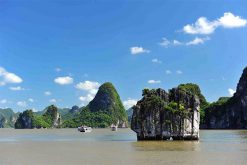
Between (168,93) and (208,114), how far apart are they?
111246mm

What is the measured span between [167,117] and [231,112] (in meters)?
108

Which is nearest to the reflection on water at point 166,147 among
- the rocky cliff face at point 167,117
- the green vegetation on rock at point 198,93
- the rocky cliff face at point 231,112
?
the rocky cliff face at point 167,117

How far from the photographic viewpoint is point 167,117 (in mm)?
55219

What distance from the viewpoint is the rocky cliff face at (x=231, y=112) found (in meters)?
152

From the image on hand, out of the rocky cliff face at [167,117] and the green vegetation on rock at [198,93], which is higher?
the green vegetation on rock at [198,93]

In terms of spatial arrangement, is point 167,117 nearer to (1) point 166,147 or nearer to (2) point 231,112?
(1) point 166,147

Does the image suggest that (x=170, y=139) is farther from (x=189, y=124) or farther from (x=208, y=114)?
(x=208, y=114)

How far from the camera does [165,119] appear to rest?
55.3 metres

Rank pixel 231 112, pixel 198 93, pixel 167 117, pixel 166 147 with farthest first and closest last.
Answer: pixel 198 93, pixel 231 112, pixel 167 117, pixel 166 147

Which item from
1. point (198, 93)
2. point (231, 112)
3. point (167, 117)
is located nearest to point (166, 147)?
point (167, 117)

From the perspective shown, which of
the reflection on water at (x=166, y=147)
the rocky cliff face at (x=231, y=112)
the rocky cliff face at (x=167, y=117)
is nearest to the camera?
the reflection on water at (x=166, y=147)

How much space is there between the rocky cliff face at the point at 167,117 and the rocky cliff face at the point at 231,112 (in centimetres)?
9840

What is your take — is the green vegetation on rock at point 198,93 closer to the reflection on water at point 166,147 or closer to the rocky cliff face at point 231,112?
the rocky cliff face at point 231,112

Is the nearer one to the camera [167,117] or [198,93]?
[167,117]
